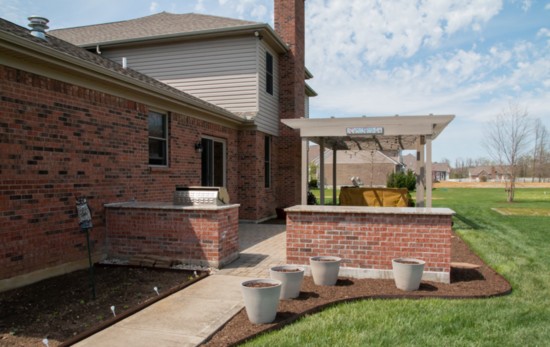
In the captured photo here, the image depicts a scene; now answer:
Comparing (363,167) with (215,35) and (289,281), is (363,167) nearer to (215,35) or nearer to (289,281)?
(215,35)

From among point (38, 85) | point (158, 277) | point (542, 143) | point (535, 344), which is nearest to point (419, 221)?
point (535, 344)

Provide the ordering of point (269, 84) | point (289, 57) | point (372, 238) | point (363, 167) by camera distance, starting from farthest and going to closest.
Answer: point (363, 167) < point (289, 57) < point (269, 84) < point (372, 238)

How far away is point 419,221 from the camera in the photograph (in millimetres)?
5996

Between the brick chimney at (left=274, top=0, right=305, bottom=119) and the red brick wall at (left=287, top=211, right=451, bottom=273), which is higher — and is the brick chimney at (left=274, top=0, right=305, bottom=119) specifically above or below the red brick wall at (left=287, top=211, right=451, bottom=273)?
above

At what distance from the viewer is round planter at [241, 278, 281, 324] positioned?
14.1 ft

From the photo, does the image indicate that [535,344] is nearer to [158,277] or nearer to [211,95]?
[158,277]

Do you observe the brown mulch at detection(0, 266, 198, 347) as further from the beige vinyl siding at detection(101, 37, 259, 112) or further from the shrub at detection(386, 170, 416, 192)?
the shrub at detection(386, 170, 416, 192)

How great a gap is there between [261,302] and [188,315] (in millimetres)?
944

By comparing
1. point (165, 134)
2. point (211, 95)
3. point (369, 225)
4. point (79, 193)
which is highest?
point (211, 95)

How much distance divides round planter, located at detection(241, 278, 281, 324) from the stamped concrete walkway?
35 cm

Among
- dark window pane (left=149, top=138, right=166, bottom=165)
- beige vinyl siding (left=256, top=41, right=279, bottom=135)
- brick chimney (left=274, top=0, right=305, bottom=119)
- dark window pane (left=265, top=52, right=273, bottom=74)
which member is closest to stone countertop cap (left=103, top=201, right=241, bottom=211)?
dark window pane (left=149, top=138, right=166, bottom=165)

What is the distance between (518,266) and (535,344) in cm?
370

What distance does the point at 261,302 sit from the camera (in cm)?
432

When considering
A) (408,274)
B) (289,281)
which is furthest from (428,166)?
(289,281)
